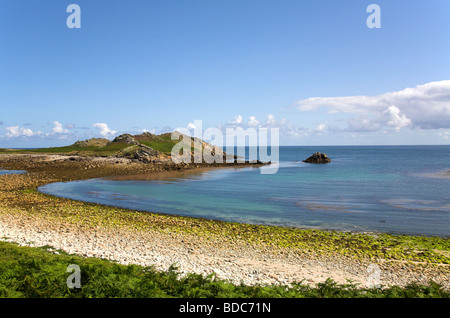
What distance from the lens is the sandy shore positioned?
17.7 m

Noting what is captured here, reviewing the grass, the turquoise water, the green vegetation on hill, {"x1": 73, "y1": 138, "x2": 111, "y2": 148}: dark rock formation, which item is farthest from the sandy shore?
{"x1": 73, "y1": 138, "x2": 111, "y2": 148}: dark rock formation

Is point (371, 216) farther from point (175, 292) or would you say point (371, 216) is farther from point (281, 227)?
point (175, 292)

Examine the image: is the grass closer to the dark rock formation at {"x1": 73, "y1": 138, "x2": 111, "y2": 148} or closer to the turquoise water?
the turquoise water

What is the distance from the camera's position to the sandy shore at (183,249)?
697 inches

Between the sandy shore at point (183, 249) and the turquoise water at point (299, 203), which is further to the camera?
the turquoise water at point (299, 203)

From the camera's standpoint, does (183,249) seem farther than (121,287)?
Yes

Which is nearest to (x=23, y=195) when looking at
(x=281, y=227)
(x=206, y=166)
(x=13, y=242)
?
(x=13, y=242)

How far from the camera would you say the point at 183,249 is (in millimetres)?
21969

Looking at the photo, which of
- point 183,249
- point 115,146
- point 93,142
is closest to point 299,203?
point 183,249

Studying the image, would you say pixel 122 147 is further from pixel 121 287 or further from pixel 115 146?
pixel 121 287

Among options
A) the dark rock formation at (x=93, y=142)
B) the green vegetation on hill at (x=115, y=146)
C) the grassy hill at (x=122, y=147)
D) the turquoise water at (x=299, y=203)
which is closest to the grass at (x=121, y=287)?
the turquoise water at (x=299, y=203)

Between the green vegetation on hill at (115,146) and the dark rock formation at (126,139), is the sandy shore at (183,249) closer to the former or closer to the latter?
the green vegetation on hill at (115,146)
